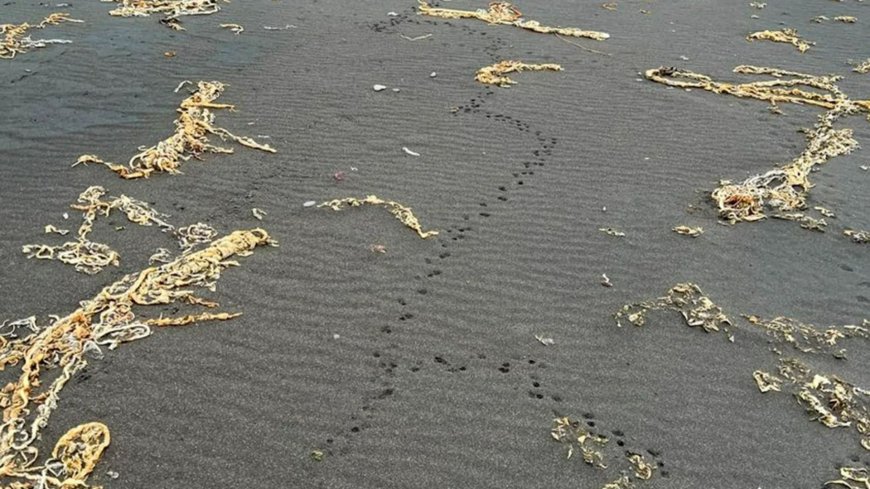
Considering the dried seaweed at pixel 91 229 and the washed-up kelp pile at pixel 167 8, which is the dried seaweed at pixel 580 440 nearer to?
the dried seaweed at pixel 91 229

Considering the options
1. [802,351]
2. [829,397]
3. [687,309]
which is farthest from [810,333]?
[687,309]

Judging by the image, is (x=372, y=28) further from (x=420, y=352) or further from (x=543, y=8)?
(x=420, y=352)

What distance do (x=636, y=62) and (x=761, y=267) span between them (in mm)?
4177

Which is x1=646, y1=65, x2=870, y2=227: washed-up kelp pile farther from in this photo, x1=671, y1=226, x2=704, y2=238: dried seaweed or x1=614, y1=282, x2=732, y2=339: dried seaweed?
x1=614, y1=282, x2=732, y2=339: dried seaweed

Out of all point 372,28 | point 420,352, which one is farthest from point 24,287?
point 372,28

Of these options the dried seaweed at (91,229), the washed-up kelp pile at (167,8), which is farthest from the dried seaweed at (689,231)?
the washed-up kelp pile at (167,8)

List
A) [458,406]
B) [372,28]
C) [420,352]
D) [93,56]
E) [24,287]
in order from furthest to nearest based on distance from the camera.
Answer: [372,28]
[93,56]
[24,287]
[420,352]
[458,406]

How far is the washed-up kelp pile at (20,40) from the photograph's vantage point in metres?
7.61

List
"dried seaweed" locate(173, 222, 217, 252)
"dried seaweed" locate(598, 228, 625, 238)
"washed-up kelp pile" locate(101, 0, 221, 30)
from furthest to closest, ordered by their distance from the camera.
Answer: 1. "washed-up kelp pile" locate(101, 0, 221, 30)
2. "dried seaweed" locate(598, 228, 625, 238)
3. "dried seaweed" locate(173, 222, 217, 252)

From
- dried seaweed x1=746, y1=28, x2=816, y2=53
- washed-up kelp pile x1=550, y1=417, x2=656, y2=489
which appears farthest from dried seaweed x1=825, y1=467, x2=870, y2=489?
dried seaweed x1=746, y1=28, x2=816, y2=53

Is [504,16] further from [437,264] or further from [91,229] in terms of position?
[91,229]

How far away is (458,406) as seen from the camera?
3.55 metres

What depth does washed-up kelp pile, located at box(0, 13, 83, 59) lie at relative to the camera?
7.61 metres

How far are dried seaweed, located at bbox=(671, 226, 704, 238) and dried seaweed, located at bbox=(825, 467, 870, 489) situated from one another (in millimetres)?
2032
